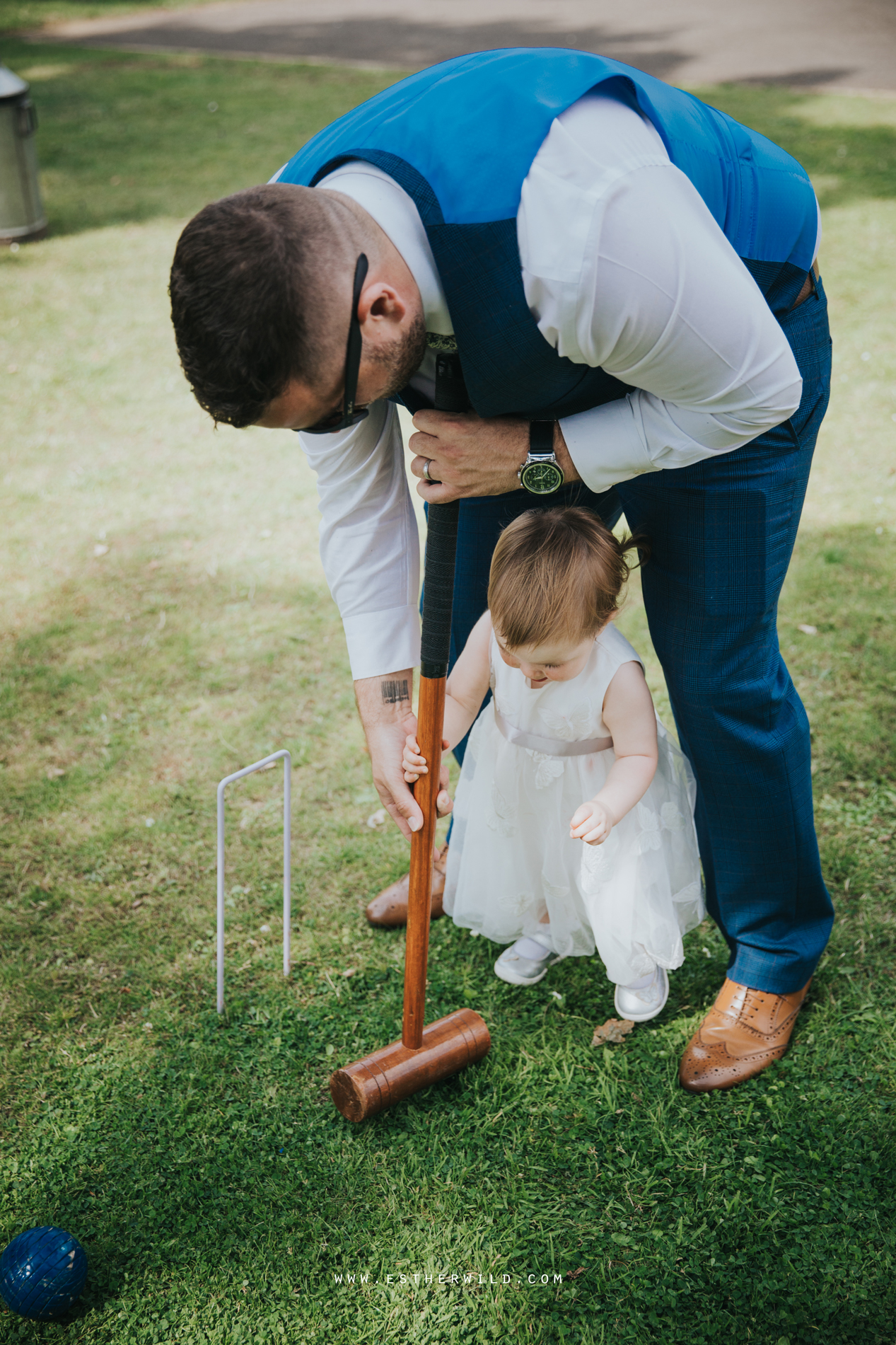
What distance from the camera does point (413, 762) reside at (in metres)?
1.97

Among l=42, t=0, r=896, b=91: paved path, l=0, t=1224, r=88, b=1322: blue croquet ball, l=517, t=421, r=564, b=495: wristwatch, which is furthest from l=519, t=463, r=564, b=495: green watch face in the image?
l=42, t=0, r=896, b=91: paved path

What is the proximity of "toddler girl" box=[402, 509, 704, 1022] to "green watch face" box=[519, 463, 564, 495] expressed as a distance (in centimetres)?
29

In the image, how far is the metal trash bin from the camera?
6758 millimetres

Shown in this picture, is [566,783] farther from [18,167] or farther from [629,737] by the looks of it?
[18,167]

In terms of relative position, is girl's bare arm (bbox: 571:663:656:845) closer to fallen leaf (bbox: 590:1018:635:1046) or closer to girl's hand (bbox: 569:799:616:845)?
girl's hand (bbox: 569:799:616:845)

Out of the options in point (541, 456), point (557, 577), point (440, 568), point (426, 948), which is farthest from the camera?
point (426, 948)

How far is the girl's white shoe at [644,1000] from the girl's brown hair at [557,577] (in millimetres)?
813

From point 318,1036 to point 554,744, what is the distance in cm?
83

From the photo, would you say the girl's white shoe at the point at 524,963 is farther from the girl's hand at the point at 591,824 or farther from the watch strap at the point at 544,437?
the watch strap at the point at 544,437

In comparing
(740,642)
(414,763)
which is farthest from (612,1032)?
(740,642)

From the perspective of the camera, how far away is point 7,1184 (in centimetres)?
199

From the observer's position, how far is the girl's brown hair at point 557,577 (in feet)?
6.39

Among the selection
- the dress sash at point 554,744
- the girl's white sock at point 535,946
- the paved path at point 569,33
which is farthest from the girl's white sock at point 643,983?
the paved path at point 569,33

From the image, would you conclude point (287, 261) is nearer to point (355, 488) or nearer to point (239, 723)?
point (355, 488)
